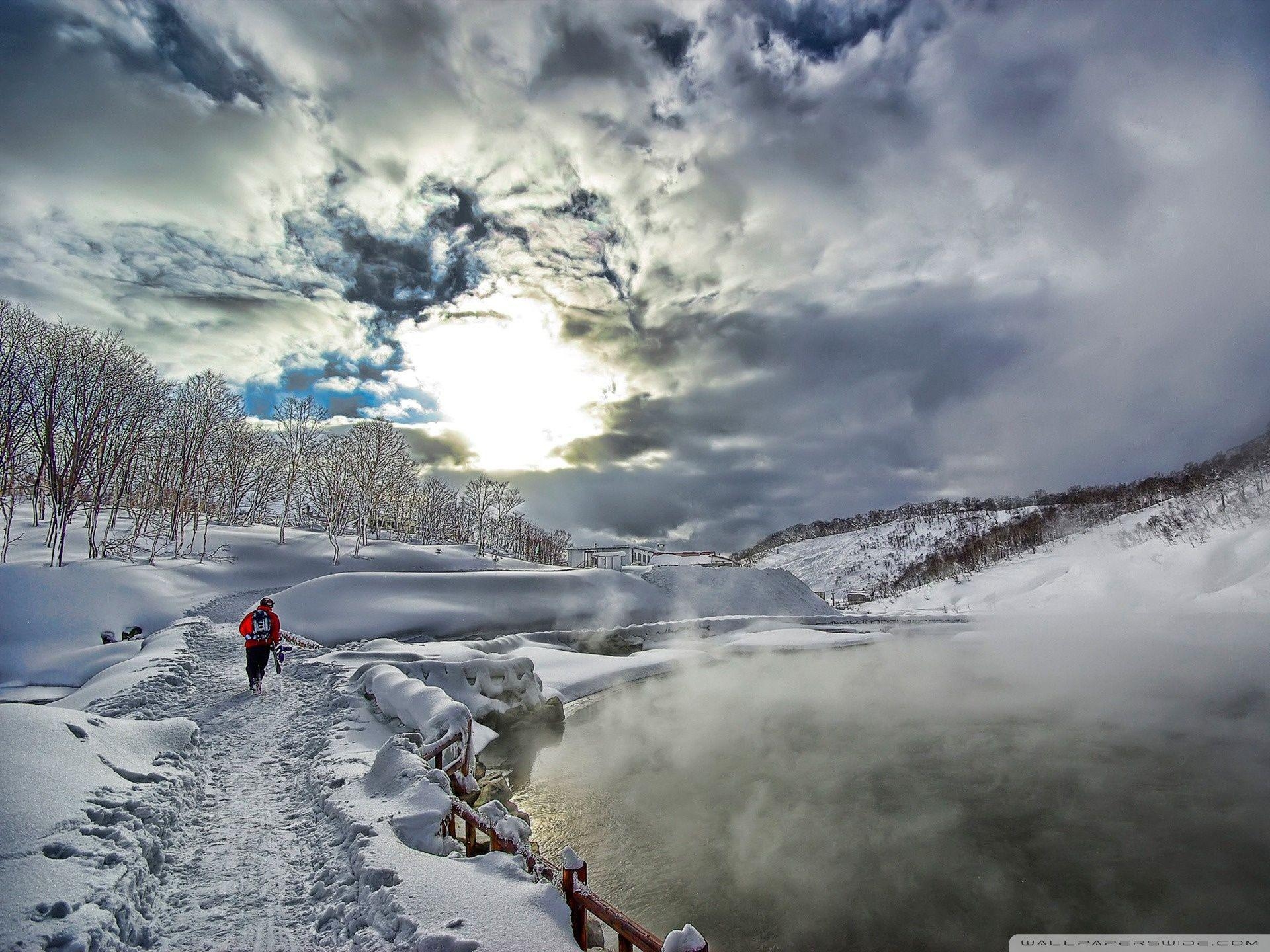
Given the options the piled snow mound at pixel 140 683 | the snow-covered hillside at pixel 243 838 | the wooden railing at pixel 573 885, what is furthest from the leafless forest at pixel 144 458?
the wooden railing at pixel 573 885

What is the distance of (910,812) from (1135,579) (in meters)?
77.1

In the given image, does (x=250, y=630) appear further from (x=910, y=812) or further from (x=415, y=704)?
(x=910, y=812)

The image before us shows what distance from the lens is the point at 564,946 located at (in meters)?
4.17

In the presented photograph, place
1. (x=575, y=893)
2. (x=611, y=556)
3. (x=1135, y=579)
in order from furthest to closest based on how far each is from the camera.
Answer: (x=611, y=556)
(x=1135, y=579)
(x=575, y=893)

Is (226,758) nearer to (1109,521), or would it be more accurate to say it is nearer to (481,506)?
(481,506)

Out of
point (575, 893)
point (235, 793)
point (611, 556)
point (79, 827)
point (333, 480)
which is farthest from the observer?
point (611, 556)

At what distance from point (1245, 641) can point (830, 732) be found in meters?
42.0

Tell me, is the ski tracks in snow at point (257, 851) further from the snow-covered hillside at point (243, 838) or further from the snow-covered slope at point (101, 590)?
the snow-covered slope at point (101, 590)

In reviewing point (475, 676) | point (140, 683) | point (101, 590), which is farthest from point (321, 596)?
point (475, 676)

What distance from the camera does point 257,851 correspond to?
5859 mm

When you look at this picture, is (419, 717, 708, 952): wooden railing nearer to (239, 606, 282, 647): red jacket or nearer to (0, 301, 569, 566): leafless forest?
(239, 606, 282, 647): red jacket

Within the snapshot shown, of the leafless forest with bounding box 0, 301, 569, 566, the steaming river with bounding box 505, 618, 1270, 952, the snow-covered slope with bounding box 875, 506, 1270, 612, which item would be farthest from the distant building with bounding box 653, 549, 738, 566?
the steaming river with bounding box 505, 618, 1270, 952

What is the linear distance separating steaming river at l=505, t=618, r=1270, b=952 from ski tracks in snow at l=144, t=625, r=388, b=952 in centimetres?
425

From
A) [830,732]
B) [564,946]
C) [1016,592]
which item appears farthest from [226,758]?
[1016,592]
